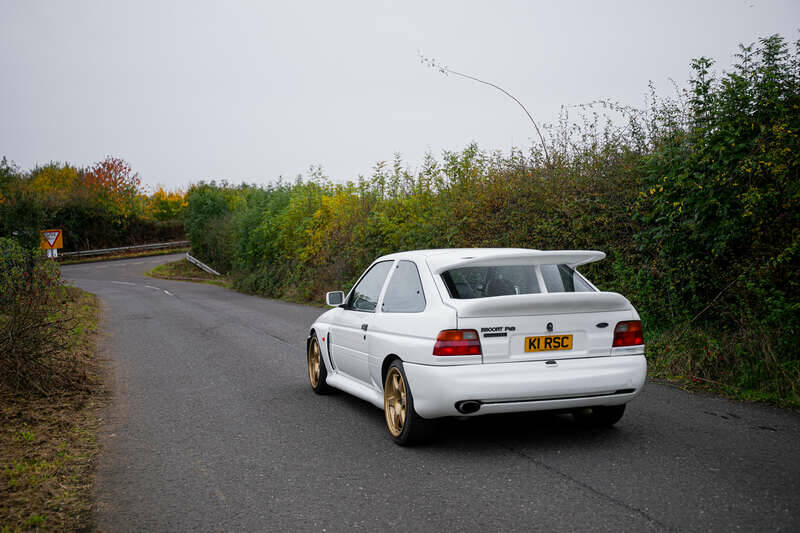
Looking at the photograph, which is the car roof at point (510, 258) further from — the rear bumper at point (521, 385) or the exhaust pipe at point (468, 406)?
the exhaust pipe at point (468, 406)

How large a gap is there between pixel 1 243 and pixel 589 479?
10.5m

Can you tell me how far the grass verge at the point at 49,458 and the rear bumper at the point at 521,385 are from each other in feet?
8.15

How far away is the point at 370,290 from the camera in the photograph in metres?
7.03

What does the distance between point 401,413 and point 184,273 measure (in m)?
46.3

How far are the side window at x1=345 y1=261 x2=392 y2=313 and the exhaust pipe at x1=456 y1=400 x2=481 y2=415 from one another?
1759 mm

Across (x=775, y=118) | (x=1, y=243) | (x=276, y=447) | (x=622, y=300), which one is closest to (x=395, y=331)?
(x=276, y=447)

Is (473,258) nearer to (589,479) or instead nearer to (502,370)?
(502,370)

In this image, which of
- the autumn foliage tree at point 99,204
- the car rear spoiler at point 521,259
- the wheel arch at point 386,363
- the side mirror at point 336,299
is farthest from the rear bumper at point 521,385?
the autumn foliage tree at point 99,204

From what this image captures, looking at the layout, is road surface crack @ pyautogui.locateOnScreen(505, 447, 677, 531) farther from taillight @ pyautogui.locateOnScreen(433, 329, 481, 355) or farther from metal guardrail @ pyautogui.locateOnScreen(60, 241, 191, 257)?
metal guardrail @ pyautogui.locateOnScreen(60, 241, 191, 257)

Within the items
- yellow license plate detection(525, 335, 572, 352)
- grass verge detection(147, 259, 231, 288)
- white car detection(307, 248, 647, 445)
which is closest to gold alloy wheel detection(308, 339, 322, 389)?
white car detection(307, 248, 647, 445)

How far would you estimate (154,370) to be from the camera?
33.4 ft

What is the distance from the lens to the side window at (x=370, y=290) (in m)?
6.81

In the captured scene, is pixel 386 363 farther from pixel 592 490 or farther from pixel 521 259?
pixel 592 490

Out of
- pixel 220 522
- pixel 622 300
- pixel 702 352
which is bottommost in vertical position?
pixel 220 522
